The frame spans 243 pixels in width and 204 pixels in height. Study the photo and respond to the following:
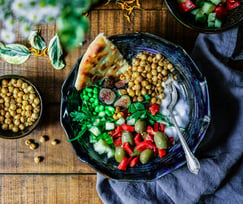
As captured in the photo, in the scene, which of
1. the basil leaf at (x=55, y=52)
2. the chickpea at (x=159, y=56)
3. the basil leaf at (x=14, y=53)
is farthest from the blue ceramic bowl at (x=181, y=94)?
the basil leaf at (x=14, y=53)

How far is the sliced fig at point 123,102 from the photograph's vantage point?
1384 millimetres

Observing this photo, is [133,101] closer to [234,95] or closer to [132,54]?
[132,54]

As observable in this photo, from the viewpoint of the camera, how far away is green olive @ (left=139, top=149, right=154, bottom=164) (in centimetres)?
133

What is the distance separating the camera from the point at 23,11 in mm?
1408

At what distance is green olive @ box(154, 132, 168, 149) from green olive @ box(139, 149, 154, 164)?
36mm

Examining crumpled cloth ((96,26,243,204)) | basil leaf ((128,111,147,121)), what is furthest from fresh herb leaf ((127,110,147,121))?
crumpled cloth ((96,26,243,204))

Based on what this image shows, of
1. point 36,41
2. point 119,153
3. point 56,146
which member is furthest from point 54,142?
A: point 36,41

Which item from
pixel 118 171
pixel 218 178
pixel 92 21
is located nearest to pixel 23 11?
pixel 92 21

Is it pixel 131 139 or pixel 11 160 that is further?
pixel 11 160

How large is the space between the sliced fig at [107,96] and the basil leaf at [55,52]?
0.18 metres

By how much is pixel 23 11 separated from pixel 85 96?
385 mm

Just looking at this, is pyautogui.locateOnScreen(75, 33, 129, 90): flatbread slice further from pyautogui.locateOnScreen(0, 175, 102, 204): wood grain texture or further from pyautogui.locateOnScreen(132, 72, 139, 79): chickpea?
pyautogui.locateOnScreen(0, 175, 102, 204): wood grain texture

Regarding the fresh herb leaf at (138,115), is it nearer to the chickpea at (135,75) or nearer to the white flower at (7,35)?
the chickpea at (135,75)

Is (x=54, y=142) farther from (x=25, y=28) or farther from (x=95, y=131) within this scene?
(x=25, y=28)
